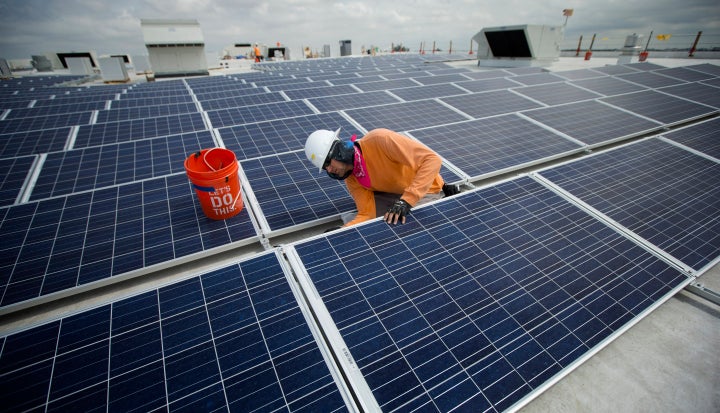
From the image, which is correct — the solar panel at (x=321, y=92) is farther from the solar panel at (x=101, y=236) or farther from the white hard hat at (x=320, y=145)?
the white hard hat at (x=320, y=145)

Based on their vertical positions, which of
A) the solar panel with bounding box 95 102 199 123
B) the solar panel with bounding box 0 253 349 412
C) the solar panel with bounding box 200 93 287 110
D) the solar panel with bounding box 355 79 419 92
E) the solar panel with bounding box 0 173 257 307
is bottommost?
the solar panel with bounding box 0 173 257 307

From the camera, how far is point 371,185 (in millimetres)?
3943

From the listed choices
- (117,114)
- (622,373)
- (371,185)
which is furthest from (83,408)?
(117,114)

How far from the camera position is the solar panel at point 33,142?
5.59 meters

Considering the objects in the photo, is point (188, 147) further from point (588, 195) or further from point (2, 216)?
point (588, 195)

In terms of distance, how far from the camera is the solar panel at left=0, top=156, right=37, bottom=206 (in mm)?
4059

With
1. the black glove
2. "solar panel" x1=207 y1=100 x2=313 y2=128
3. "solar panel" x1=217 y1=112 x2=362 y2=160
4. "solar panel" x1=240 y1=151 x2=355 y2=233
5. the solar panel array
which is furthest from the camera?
"solar panel" x1=207 y1=100 x2=313 y2=128

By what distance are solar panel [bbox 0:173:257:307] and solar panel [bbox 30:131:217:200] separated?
61 cm

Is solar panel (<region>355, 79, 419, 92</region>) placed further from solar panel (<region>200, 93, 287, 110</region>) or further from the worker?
the worker

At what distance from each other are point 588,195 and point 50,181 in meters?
7.60

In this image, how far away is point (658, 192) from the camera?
12.9ft

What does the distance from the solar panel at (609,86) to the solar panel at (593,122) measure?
241 cm

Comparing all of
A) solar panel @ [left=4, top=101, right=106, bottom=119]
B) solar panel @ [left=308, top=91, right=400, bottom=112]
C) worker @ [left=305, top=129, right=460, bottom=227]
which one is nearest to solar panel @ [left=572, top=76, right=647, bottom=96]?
solar panel @ [left=308, top=91, right=400, bottom=112]

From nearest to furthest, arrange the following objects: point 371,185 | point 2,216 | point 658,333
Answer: point 658,333 < point 2,216 < point 371,185
